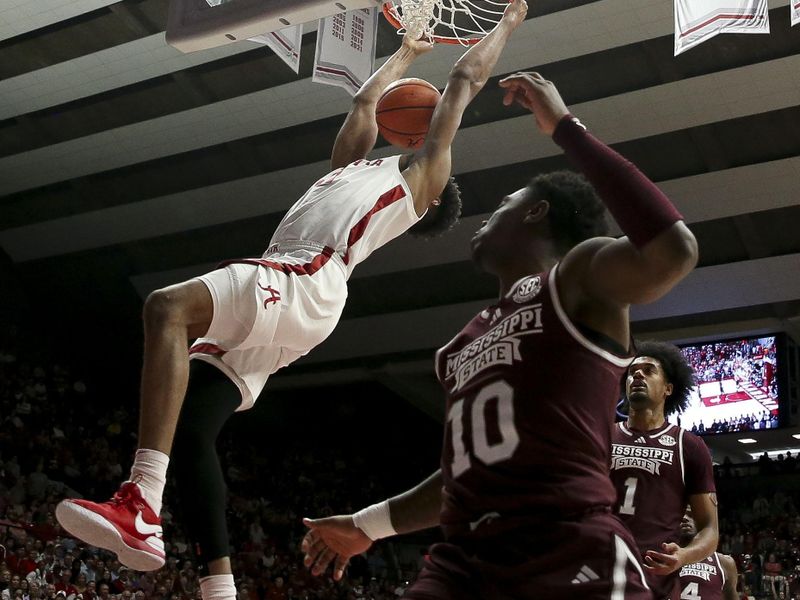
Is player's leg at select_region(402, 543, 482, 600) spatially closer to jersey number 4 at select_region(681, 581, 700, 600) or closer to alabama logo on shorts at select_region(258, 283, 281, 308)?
alabama logo on shorts at select_region(258, 283, 281, 308)

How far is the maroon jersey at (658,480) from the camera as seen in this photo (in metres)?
Result: 4.46

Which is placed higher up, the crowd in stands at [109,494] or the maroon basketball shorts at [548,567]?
the crowd in stands at [109,494]

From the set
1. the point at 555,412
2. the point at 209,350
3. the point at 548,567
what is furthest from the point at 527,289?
the point at 209,350

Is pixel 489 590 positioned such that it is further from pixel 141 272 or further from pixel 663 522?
pixel 141 272

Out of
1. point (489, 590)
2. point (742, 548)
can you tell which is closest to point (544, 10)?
point (742, 548)

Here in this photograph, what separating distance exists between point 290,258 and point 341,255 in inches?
8.5

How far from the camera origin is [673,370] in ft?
17.1

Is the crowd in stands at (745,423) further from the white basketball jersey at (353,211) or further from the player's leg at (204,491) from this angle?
the player's leg at (204,491)

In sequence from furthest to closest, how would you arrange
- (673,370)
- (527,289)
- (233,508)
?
(233,508) < (673,370) < (527,289)

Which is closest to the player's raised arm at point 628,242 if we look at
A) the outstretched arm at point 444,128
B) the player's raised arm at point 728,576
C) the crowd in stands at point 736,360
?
the outstretched arm at point 444,128

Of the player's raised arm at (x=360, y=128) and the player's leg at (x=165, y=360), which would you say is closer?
the player's leg at (x=165, y=360)

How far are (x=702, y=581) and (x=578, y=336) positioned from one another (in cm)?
310

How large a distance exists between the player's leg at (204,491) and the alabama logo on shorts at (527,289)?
1.34 meters

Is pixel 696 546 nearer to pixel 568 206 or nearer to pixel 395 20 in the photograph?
pixel 568 206
